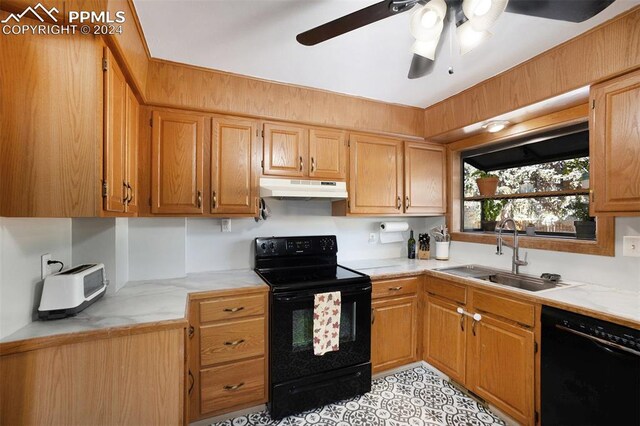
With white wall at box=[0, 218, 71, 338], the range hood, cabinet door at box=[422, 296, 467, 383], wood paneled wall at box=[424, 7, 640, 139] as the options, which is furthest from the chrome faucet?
white wall at box=[0, 218, 71, 338]

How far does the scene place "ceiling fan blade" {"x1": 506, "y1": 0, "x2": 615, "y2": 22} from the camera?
0.98 metres

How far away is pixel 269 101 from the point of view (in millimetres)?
2186

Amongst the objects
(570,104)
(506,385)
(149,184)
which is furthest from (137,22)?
(506,385)

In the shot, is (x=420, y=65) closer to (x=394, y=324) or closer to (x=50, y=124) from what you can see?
(x=50, y=124)

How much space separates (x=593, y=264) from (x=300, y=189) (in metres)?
2.07

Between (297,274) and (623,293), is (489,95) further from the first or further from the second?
(297,274)

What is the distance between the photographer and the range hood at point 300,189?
2080mm

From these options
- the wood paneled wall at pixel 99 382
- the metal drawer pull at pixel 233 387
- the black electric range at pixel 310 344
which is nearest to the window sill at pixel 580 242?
the black electric range at pixel 310 344

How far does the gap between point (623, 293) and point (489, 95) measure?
155 cm

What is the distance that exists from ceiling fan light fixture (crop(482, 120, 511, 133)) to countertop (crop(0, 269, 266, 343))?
2.20 meters

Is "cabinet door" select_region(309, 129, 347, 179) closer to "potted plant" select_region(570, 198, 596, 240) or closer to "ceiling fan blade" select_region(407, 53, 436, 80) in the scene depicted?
"ceiling fan blade" select_region(407, 53, 436, 80)

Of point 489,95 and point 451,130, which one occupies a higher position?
point 489,95

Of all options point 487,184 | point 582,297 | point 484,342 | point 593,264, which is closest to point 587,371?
point 582,297

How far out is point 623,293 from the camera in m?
1.67
